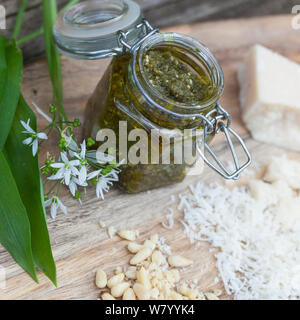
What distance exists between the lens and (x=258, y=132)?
1.60 metres

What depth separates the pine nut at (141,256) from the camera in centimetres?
124

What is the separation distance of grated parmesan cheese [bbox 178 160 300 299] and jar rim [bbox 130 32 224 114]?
1.33 ft

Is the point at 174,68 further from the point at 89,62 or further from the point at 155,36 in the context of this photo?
the point at 89,62

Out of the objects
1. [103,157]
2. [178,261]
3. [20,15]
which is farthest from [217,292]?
[20,15]

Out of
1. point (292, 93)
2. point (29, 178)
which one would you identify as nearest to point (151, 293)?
point (29, 178)

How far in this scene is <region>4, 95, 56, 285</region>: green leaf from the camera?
113cm

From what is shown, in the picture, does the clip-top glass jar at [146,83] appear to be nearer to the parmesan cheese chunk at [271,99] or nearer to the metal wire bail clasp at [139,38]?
the metal wire bail clasp at [139,38]

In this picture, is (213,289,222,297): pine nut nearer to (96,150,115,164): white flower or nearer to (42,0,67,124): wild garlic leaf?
(96,150,115,164): white flower

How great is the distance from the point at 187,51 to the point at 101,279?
67cm

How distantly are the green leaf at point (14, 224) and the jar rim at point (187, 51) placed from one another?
418mm

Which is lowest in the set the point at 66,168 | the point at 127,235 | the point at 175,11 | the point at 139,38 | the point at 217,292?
the point at 217,292

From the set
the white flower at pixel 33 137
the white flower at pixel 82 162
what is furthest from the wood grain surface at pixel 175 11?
the white flower at pixel 82 162

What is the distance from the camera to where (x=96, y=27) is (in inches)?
48.4

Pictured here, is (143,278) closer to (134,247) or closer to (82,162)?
(134,247)
